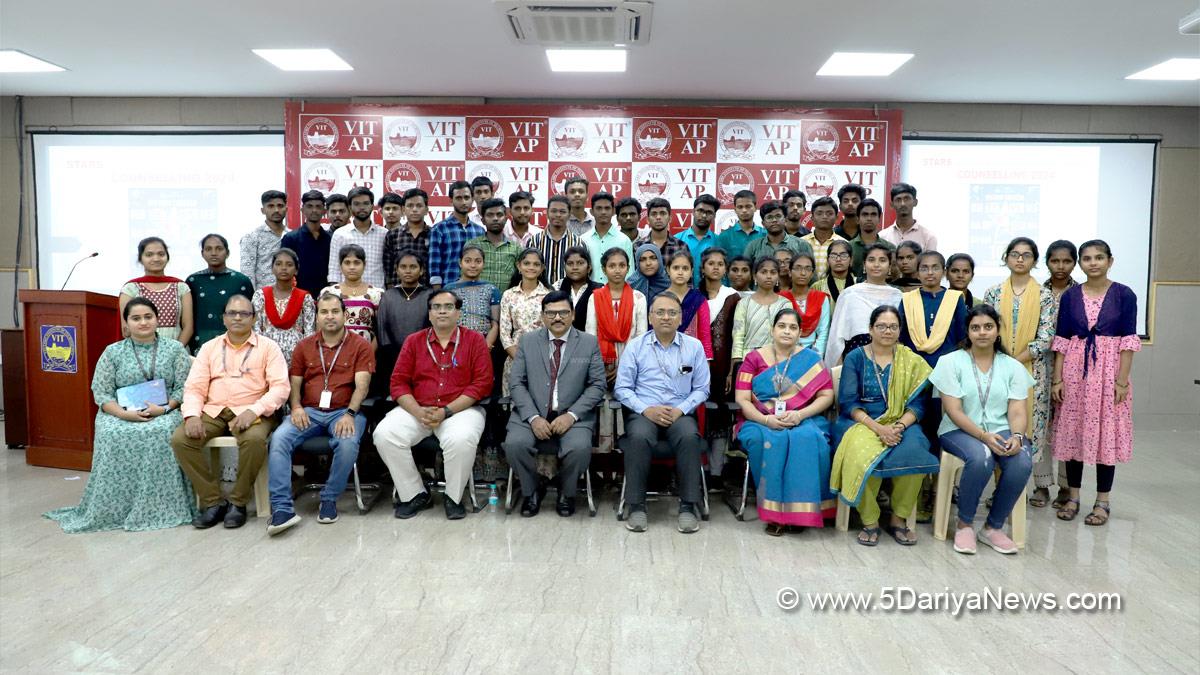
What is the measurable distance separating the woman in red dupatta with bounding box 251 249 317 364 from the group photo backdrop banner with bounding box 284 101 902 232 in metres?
2.58

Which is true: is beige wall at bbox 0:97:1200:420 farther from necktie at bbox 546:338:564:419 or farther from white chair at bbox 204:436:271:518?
white chair at bbox 204:436:271:518

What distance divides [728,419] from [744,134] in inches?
137

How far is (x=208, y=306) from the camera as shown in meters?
4.58

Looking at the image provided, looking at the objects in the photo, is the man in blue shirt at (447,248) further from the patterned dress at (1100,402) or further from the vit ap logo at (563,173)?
the patterned dress at (1100,402)

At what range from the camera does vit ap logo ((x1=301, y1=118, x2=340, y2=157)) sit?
679cm

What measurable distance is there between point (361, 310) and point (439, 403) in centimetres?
84

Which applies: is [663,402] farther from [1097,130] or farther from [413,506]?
[1097,130]

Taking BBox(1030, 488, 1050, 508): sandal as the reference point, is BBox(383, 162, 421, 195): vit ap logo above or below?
above

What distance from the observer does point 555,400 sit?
3.97 meters

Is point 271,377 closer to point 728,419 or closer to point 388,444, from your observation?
point 388,444

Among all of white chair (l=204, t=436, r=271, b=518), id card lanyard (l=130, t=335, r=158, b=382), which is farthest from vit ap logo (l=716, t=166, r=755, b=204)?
id card lanyard (l=130, t=335, r=158, b=382)

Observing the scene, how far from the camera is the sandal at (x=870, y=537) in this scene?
3.47 meters

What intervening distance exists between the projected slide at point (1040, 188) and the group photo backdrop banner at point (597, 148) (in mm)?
546

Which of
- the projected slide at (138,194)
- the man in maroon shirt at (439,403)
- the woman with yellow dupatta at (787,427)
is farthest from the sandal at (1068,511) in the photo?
the projected slide at (138,194)
